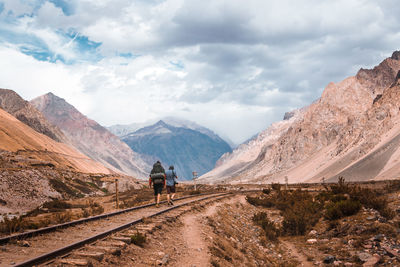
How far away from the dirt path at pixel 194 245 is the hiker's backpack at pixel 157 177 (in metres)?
2.93

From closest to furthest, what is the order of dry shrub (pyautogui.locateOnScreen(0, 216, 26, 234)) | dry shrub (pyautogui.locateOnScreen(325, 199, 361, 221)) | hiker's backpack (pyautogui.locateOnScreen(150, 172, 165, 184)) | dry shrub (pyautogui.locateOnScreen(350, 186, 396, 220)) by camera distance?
dry shrub (pyautogui.locateOnScreen(0, 216, 26, 234)) < dry shrub (pyautogui.locateOnScreen(350, 186, 396, 220)) < dry shrub (pyautogui.locateOnScreen(325, 199, 361, 221)) < hiker's backpack (pyautogui.locateOnScreen(150, 172, 165, 184))

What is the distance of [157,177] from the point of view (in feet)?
59.9

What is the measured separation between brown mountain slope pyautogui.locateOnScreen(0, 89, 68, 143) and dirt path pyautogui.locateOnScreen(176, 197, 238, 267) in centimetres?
13809

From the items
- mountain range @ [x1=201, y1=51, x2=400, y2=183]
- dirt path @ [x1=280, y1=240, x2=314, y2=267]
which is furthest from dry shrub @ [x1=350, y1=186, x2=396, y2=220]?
mountain range @ [x1=201, y1=51, x2=400, y2=183]

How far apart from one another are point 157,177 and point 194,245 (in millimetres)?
7200

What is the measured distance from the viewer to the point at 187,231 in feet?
44.1

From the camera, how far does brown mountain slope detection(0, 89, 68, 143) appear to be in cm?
13838

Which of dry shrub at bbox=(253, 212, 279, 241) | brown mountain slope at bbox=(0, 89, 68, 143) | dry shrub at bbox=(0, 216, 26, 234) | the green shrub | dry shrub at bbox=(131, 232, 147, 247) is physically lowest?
dry shrub at bbox=(253, 212, 279, 241)

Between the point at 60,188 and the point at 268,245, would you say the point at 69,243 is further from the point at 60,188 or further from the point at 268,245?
the point at 60,188

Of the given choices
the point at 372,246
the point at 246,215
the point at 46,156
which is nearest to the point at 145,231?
the point at 372,246

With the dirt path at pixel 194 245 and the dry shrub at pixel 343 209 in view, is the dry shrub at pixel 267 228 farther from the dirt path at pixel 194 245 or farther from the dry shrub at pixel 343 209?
the dirt path at pixel 194 245

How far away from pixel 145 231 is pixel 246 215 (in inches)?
543

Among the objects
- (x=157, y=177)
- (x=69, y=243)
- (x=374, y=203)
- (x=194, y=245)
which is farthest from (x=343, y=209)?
(x=69, y=243)

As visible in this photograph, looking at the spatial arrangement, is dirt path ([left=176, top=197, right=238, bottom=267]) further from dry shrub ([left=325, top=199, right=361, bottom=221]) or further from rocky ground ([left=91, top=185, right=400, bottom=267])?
dry shrub ([left=325, top=199, right=361, bottom=221])
